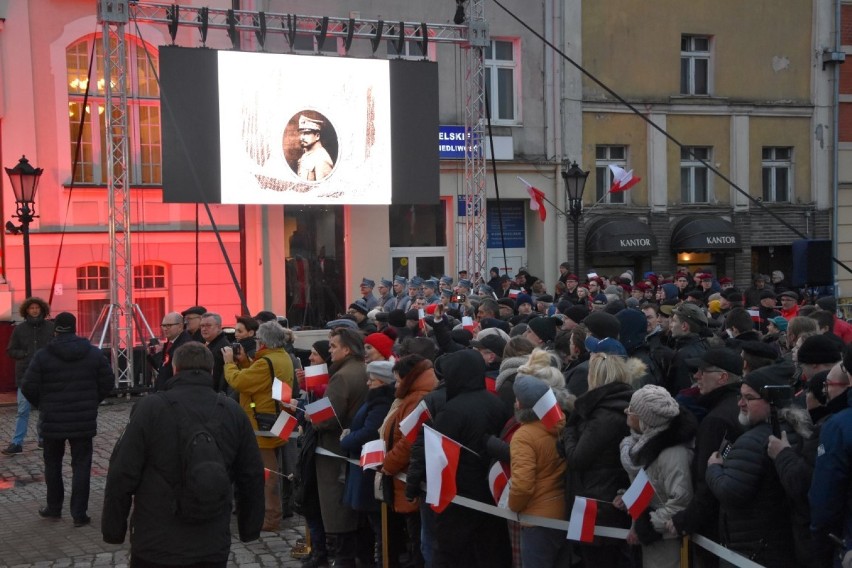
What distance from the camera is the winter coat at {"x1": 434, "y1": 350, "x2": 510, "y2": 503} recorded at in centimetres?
612

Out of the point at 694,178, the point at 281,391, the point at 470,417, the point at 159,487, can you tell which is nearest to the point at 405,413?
the point at 470,417

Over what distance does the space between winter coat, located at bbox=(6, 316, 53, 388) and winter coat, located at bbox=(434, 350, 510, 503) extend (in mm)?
8365

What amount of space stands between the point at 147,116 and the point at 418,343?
14878 mm

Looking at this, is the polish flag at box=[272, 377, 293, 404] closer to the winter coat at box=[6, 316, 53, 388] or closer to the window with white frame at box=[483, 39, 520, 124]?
the winter coat at box=[6, 316, 53, 388]

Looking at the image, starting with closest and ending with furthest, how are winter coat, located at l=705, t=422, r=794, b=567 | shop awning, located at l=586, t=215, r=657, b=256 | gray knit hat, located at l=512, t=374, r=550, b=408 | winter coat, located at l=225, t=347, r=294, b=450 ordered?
winter coat, located at l=705, t=422, r=794, b=567, gray knit hat, located at l=512, t=374, r=550, b=408, winter coat, located at l=225, t=347, r=294, b=450, shop awning, located at l=586, t=215, r=657, b=256

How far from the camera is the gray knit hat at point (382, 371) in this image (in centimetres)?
698

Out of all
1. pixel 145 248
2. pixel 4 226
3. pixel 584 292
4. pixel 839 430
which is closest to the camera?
pixel 839 430

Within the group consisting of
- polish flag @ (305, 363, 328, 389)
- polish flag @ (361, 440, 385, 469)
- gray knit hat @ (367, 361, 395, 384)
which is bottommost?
polish flag @ (361, 440, 385, 469)

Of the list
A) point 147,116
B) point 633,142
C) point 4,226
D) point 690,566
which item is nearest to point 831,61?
point 633,142

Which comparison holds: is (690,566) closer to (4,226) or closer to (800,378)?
(800,378)

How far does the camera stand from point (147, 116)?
67.0 feet

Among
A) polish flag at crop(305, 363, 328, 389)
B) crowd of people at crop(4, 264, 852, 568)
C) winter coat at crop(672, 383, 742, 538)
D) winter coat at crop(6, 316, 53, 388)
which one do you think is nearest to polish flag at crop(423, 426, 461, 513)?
crowd of people at crop(4, 264, 852, 568)

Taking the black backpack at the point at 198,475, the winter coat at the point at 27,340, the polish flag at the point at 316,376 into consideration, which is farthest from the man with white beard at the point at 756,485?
the winter coat at the point at 27,340

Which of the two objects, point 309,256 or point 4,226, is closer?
point 4,226
